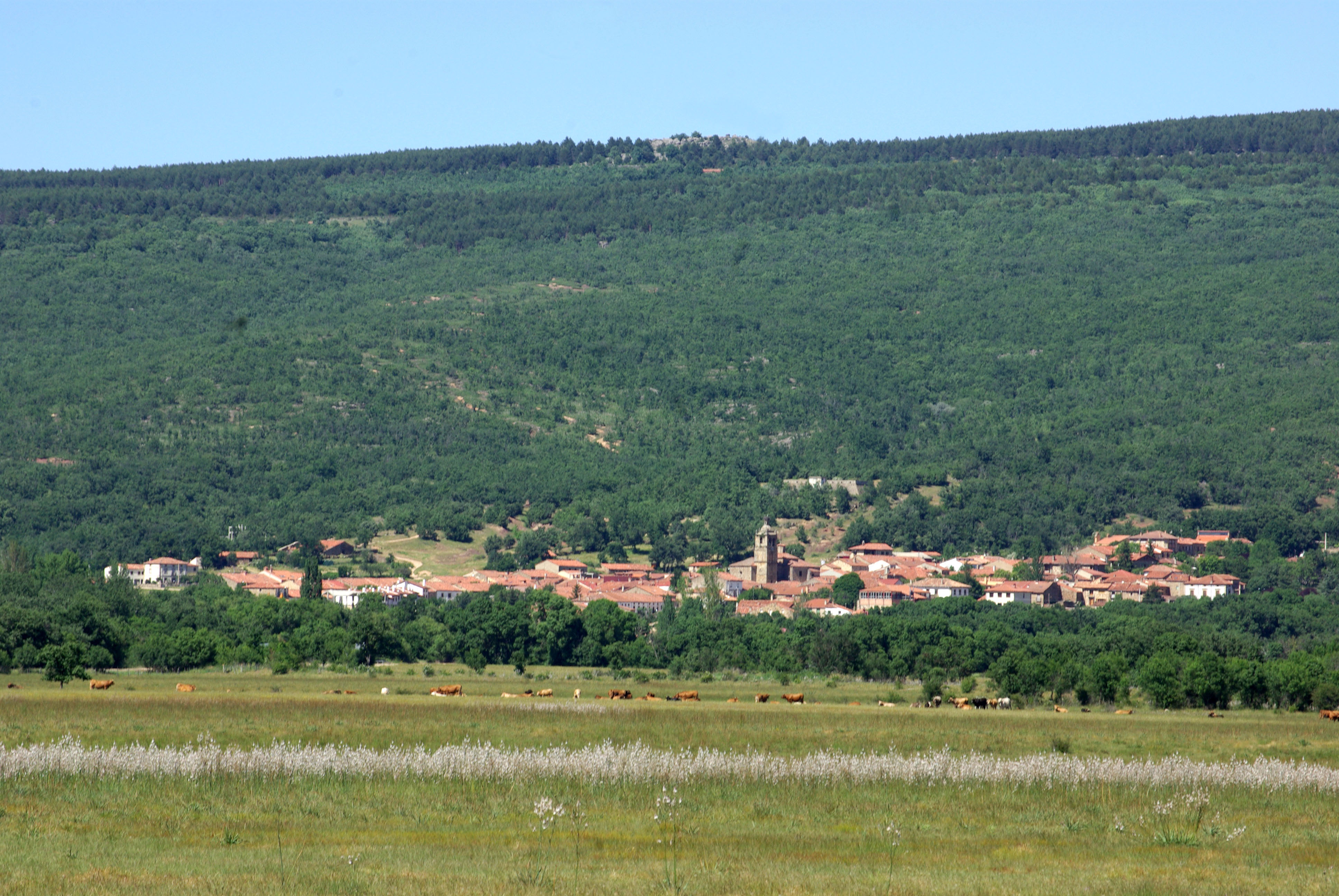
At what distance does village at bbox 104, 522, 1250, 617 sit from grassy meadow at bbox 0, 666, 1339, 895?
80326 mm

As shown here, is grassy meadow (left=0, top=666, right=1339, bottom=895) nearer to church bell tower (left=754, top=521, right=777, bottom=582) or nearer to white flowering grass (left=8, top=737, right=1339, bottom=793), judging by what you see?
white flowering grass (left=8, top=737, right=1339, bottom=793)

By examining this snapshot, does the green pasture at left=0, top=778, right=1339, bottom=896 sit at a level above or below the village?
above

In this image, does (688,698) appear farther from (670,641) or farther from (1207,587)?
(1207,587)

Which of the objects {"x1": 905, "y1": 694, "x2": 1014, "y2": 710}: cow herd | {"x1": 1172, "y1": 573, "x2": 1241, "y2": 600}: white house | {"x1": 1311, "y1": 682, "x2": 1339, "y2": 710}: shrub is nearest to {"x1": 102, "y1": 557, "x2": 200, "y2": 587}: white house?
{"x1": 1172, "y1": 573, "x2": 1241, "y2": 600}: white house

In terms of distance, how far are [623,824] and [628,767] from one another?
5.56 metres

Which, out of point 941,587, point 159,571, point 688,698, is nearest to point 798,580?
point 941,587

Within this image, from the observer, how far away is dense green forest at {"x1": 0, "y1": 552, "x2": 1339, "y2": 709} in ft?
267

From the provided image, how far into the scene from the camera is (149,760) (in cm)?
3928

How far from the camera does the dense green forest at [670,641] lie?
267 ft

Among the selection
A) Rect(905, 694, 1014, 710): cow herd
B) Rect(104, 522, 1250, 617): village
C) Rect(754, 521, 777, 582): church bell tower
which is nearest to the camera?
Rect(905, 694, 1014, 710): cow herd

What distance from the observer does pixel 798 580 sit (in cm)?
18850

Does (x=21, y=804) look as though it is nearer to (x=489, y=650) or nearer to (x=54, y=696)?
(x=54, y=696)

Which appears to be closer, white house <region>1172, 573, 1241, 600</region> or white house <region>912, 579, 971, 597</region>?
white house <region>912, 579, 971, 597</region>

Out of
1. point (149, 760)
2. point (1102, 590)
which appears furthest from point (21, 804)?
point (1102, 590)
